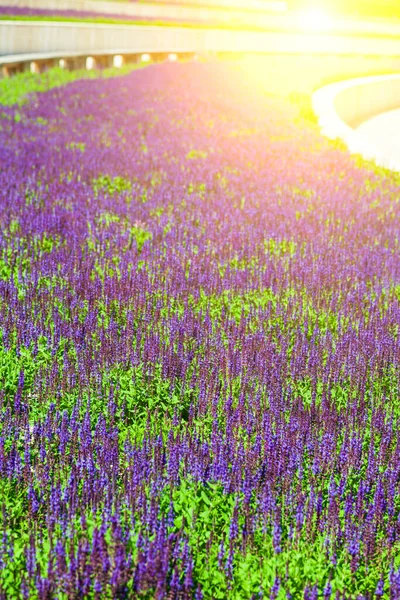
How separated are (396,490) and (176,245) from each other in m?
4.59

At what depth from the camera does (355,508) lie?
4145mm

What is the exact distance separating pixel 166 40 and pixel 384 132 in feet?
50.2

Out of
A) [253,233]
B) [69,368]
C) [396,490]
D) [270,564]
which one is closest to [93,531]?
[270,564]

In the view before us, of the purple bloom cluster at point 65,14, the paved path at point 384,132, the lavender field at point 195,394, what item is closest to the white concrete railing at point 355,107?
the paved path at point 384,132

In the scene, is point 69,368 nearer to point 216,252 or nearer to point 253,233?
point 216,252

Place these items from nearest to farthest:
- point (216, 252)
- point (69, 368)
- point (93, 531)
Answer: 1. point (93, 531)
2. point (69, 368)
3. point (216, 252)

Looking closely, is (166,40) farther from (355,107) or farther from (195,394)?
(195,394)

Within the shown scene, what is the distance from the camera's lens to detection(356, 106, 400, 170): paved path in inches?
918

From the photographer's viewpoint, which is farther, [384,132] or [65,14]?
[65,14]

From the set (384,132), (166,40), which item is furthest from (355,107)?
(166,40)

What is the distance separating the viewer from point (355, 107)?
32062 millimetres

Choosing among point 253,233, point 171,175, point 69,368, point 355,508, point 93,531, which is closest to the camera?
point 93,531

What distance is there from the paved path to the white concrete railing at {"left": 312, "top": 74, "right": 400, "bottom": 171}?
0.33m

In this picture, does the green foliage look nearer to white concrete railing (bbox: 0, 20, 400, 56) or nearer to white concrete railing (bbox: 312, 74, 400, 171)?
white concrete railing (bbox: 312, 74, 400, 171)
